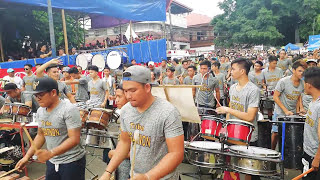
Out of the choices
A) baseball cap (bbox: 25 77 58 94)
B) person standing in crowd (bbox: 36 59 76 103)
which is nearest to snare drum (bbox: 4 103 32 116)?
person standing in crowd (bbox: 36 59 76 103)

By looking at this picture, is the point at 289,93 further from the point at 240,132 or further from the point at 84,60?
the point at 84,60

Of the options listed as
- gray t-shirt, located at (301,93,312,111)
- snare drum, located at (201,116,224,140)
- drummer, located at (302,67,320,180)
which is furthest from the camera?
gray t-shirt, located at (301,93,312,111)

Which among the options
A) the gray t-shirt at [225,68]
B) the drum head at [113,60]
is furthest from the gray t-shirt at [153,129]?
the drum head at [113,60]

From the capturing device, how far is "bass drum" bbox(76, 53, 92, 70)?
1389cm

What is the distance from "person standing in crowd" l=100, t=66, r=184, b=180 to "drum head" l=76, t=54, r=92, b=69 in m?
11.9

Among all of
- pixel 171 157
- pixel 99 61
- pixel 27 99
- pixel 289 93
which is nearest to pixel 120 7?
pixel 99 61

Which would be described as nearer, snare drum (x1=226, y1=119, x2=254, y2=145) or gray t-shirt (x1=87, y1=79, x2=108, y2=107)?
snare drum (x1=226, y1=119, x2=254, y2=145)

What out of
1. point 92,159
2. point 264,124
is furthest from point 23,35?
point 264,124

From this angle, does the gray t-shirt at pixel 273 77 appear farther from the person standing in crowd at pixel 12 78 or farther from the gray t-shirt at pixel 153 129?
the person standing in crowd at pixel 12 78

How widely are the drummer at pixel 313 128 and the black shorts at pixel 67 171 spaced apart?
9.69ft

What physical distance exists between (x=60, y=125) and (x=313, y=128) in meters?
3.21

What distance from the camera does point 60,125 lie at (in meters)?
3.37

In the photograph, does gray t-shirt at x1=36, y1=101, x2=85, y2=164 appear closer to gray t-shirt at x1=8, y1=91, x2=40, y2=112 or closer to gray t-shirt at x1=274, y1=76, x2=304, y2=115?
gray t-shirt at x1=8, y1=91, x2=40, y2=112

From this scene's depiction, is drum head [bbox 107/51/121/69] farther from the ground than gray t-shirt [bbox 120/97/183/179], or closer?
farther from the ground
